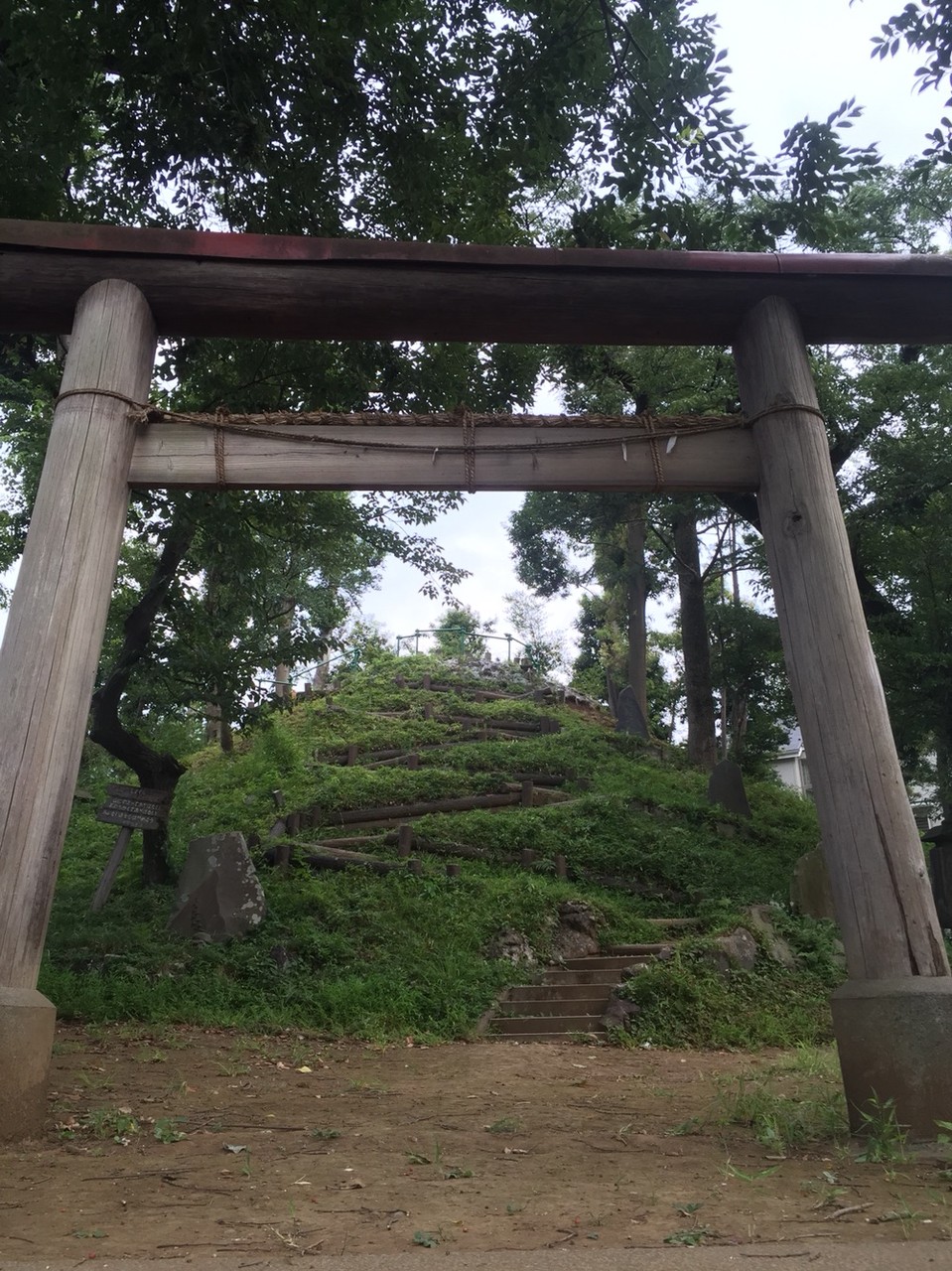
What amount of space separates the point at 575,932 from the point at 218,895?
168 inches

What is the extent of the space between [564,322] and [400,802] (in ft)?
39.0

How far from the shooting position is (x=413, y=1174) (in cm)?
396

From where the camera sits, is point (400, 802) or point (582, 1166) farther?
point (400, 802)

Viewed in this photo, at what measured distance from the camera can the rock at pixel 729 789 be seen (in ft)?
58.4

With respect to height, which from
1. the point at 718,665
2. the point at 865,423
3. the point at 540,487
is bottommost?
the point at 540,487

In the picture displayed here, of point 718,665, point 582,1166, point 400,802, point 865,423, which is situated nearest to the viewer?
point 582,1166

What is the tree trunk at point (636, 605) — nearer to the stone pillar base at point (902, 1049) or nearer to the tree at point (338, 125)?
the tree at point (338, 125)

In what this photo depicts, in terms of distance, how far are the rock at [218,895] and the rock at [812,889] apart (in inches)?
272

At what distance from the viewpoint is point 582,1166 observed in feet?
13.4

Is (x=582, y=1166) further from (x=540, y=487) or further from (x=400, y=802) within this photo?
(x=400, y=802)

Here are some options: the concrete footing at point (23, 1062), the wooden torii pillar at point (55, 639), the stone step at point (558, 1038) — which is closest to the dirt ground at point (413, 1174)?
the concrete footing at point (23, 1062)

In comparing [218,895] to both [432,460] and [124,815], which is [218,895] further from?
[432,460]

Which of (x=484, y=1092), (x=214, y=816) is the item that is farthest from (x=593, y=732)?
(x=484, y=1092)

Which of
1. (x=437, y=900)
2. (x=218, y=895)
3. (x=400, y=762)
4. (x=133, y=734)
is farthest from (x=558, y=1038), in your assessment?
(x=400, y=762)
